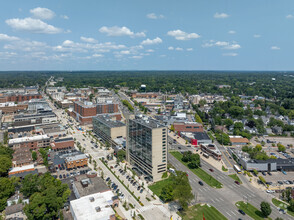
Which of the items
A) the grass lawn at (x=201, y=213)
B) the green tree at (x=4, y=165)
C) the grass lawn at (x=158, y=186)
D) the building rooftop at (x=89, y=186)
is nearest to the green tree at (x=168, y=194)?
the grass lawn at (x=158, y=186)

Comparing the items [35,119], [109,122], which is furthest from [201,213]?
[35,119]

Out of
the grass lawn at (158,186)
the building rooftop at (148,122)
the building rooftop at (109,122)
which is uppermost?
the building rooftop at (148,122)

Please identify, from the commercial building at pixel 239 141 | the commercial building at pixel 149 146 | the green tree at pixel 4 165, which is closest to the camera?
the commercial building at pixel 149 146

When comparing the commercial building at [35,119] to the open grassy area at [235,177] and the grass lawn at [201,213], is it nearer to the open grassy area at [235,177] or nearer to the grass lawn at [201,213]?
the grass lawn at [201,213]

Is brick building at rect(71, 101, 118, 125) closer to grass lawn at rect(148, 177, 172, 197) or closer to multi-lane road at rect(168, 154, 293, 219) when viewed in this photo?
grass lawn at rect(148, 177, 172, 197)

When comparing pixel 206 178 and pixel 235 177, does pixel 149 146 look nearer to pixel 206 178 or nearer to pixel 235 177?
pixel 206 178

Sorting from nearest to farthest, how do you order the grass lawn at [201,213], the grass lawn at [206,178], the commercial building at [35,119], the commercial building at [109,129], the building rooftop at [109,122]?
1. the grass lawn at [201,213]
2. the grass lawn at [206,178]
3. the commercial building at [109,129]
4. the building rooftop at [109,122]
5. the commercial building at [35,119]

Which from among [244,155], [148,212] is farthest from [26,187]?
[244,155]
